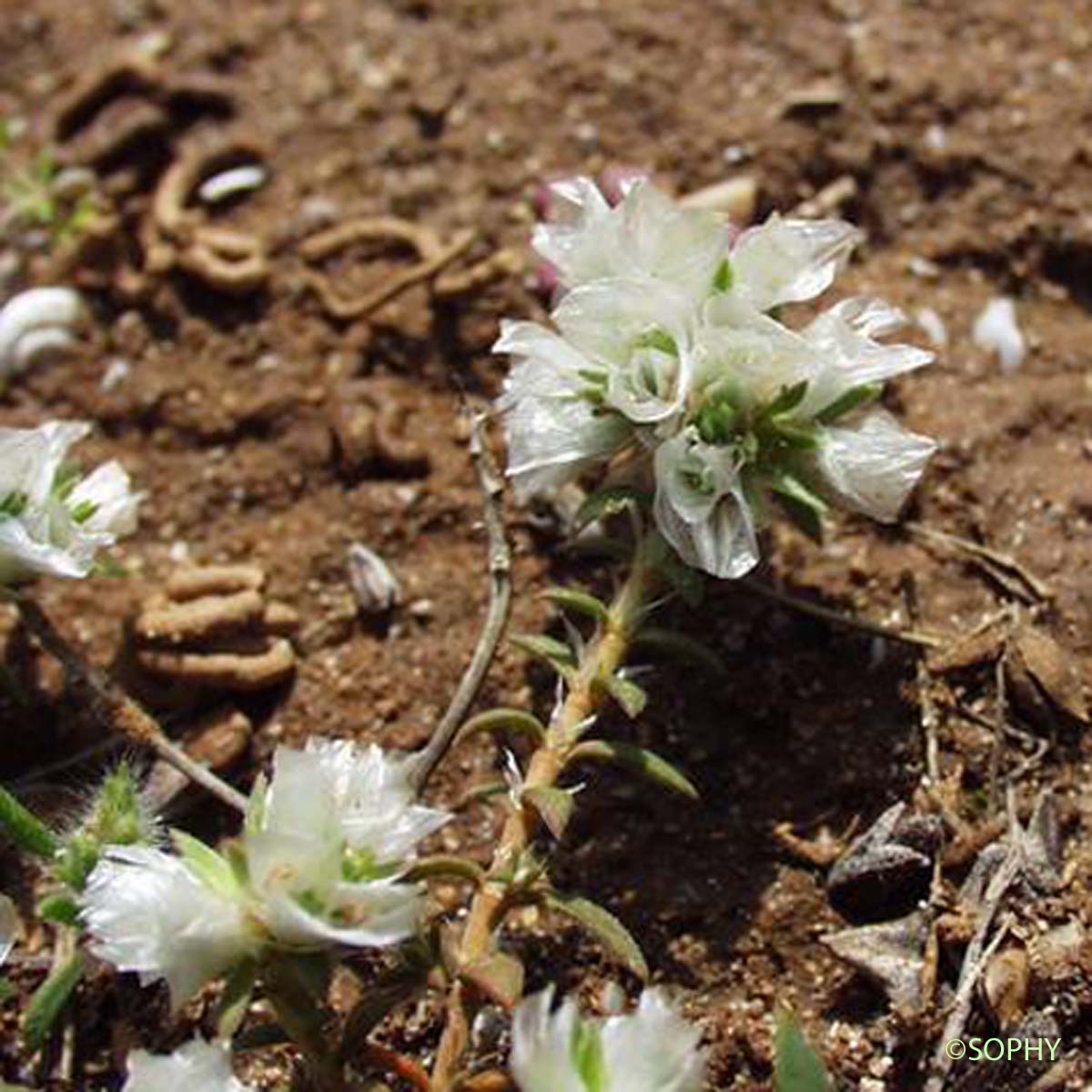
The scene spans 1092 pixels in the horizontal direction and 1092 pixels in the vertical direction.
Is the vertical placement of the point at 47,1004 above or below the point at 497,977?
below

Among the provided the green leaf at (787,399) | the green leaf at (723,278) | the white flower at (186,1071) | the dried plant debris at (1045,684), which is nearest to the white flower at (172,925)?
the white flower at (186,1071)

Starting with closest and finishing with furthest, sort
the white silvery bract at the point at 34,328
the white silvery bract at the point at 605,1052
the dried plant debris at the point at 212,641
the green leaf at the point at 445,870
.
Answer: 1. the white silvery bract at the point at 605,1052
2. the green leaf at the point at 445,870
3. the dried plant debris at the point at 212,641
4. the white silvery bract at the point at 34,328

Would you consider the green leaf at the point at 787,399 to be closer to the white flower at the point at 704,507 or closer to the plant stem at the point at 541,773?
the white flower at the point at 704,507

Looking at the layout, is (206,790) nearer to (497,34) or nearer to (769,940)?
(769,940)

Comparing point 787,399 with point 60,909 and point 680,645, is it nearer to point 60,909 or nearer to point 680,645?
point 680,645

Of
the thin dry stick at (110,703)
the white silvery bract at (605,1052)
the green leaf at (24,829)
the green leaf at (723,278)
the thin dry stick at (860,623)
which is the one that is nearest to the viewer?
the white silvery bract at (605,1052)

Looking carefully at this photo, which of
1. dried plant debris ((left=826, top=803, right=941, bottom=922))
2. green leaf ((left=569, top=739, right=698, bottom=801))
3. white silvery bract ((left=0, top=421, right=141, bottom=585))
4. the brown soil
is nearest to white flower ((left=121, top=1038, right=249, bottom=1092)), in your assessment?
the brown soil

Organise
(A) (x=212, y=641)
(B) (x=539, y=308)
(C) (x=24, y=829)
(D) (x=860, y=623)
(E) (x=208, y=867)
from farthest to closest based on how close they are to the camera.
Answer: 1. (B) (x=539, y=308)
2. (A) (x=212, y=641)
3. (D) (x=860, y=623)
4. (C) (x=24, y=829)
5. (E) (x=208, y=867)

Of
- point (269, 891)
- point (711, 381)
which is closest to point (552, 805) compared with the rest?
point (269, 891)
